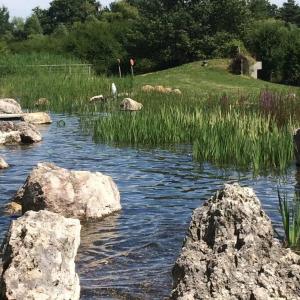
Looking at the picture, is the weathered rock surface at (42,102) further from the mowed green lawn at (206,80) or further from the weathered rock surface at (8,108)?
the mowed green lawn at (206,80)

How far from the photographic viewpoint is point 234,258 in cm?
454

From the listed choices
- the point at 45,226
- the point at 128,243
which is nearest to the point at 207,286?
the point at 45,226

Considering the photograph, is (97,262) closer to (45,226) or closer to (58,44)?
(45,226)

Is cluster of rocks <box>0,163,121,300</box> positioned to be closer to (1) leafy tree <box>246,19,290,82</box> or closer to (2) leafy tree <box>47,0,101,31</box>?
(1) leafy tree <box>246,19,290,82</box>

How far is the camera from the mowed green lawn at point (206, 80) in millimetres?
33906

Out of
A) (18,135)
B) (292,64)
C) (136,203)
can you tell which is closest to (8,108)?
(18,135)

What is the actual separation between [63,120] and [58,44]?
120ft

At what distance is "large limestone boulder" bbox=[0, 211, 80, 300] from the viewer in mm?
4675

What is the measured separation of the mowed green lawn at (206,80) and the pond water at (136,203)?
1736cm

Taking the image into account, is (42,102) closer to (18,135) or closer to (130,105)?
(130,105)

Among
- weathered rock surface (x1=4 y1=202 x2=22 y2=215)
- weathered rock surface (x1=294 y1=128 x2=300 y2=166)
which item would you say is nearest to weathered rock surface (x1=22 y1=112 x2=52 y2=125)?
weathered rock surface (x1=294 y1=128 x2=300 y2=166)

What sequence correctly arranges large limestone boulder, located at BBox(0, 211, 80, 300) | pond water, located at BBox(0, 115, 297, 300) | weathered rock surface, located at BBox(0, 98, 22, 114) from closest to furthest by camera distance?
large limestone boulder, located at BBox(0, 211, 80, 300) < pond water, located at BBox(0, 115, 297, 300) < weathered rock surface, located at BBox(0, 98, 22, 114)

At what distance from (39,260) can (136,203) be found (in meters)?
4.83

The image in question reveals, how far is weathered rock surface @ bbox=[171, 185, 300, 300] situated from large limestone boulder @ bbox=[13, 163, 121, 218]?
3.61 metres
